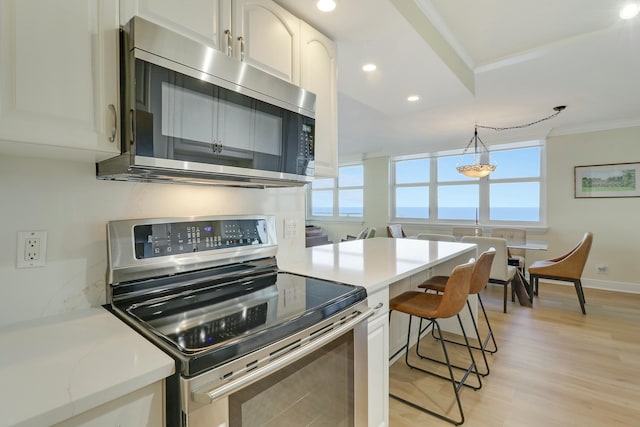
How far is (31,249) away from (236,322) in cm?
69

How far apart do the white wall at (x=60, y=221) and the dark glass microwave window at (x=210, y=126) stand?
1.17 ft

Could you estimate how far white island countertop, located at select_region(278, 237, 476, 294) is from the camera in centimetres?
143

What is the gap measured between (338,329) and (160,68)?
1013 millimetres

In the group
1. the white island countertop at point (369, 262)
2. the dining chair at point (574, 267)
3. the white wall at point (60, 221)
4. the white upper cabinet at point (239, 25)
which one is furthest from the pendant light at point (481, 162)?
the white wall at point (60, 221)

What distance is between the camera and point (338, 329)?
3.48 feet

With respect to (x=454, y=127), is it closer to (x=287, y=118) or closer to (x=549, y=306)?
(x=549, y=306)

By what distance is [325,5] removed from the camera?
148 centimetres

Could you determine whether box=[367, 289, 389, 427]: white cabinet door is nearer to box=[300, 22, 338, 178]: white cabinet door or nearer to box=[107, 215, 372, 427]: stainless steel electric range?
box=[107, 215, 372, 427]: stainless steel electric range

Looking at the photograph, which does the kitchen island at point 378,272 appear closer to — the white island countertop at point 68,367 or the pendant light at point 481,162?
the white island countertop at point 68,367

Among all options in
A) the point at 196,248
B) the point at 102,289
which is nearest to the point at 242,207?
the point at 196,248

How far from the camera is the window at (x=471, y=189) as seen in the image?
497 centimetres

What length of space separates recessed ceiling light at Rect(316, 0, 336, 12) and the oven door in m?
1.42

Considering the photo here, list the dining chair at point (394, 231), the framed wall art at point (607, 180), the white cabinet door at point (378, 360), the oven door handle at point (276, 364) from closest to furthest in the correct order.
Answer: the oven door handle at point (276, 364) < the white cabinet door at point (378, 360) < the framed wall art at point (607, 180) < the dining chair at point (394, 231)

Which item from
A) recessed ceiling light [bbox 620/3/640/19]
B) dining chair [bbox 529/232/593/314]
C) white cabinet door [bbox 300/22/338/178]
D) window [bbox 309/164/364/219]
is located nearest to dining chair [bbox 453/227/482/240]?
dining chair [bbox 529/232/593/314]
